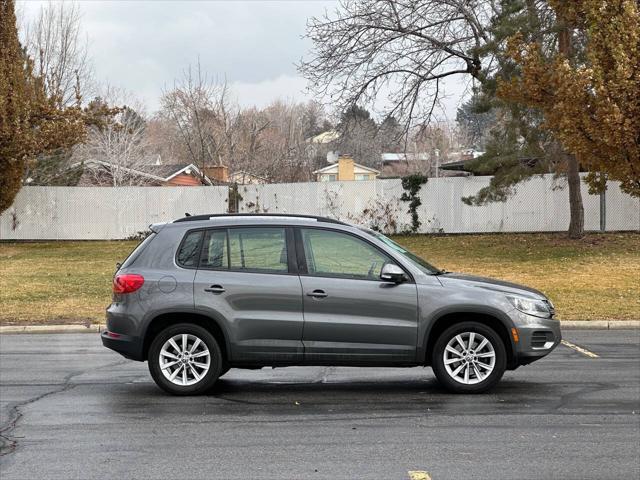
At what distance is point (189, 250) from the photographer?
25.5ft

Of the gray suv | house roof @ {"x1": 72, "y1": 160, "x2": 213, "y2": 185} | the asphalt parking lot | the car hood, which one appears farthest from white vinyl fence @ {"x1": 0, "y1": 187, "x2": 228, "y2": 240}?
the car hood

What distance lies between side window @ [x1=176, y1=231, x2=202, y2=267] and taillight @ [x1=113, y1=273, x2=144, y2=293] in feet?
1.43

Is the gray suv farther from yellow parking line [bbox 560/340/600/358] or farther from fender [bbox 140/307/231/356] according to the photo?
yellow parking line [bbox 560/340/600/358]

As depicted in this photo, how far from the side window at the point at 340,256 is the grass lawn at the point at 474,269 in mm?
6781

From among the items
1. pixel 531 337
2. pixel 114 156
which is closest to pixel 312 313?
pixel 531 337

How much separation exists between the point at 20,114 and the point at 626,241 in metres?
20.9

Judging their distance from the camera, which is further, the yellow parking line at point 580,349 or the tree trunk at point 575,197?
the tree trunk at point 575,197

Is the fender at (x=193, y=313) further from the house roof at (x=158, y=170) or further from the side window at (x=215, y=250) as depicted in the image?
the house roof at (x=158, y=170)

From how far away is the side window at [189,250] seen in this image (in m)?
7.70

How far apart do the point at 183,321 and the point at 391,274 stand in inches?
83.5

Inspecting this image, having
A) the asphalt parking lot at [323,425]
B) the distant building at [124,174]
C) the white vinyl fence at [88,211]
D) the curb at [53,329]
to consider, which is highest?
the distant building at [124,174]

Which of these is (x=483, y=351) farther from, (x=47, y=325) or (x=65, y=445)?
(x=47, y=325)

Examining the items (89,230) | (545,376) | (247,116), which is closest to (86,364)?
(545,376)

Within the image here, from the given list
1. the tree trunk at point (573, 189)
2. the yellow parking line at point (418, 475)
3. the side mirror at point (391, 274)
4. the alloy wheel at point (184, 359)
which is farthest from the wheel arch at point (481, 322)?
the tree trunk at point (573, 189)
